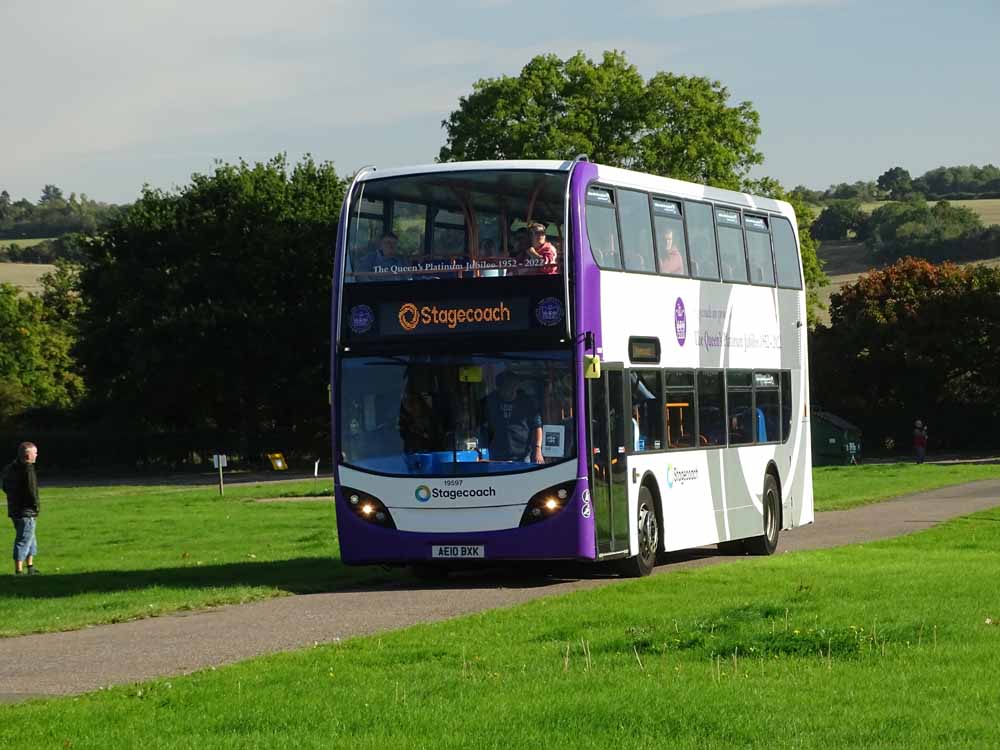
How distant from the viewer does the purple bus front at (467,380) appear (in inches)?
761

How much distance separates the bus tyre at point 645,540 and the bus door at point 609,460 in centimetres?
48

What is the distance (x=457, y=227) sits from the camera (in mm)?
19844

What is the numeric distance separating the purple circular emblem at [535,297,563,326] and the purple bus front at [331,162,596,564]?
0.05 ft

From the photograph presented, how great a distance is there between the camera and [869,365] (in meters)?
74.8

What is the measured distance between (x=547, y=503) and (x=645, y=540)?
2157 mm

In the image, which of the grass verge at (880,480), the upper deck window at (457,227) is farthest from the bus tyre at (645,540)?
the grass verge at (880,480)

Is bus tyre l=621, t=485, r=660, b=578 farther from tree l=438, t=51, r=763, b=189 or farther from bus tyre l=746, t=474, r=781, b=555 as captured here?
tree l=438, t=51, r=763, b=189

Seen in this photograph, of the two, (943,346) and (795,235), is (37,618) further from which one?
(943,346)

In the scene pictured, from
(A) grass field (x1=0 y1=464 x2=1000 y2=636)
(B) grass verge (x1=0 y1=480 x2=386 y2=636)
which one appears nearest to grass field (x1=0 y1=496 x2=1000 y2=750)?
(B) grass verge (x1=0 y1=480 x2=386 y2=636)

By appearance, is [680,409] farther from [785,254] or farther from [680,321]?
[785,254]

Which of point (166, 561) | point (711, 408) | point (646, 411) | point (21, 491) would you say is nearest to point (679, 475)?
point (646, 411)

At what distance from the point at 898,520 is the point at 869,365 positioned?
44412mm

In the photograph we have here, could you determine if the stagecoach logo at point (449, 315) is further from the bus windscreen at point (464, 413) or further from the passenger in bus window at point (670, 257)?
the passenger in bus window at point (670, 257)

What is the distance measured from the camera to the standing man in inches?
932
